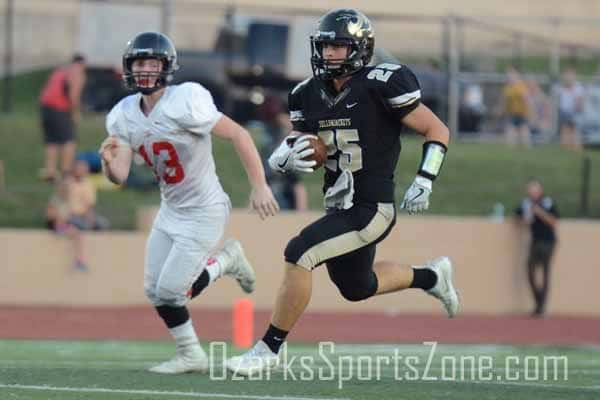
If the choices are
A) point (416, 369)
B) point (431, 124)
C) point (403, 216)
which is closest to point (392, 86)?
point (431, 124)

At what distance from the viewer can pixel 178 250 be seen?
787 cm

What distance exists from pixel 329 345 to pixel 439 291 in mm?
4126

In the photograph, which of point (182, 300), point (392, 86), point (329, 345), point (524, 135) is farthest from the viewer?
point (524, 135)

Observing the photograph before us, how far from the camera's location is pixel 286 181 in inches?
672

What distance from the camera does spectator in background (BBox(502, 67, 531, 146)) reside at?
2098cm

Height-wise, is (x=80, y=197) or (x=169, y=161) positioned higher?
(x=169, y=161)

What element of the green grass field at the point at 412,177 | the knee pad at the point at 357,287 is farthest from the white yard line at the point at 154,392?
the green grass field at the point at 412,177

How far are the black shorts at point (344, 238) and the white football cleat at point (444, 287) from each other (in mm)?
709

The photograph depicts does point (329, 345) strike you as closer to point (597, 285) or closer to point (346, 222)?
point (346, 222)

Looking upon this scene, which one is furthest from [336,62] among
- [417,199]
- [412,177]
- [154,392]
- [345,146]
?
[412,177]

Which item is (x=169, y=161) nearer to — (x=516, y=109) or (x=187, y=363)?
(x=187, y=363)

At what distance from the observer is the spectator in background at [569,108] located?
2114 centimetres

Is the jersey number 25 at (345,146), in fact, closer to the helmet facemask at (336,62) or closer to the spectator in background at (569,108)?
the helmet facemask at (336,62)

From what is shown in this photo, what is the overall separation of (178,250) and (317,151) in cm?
109
